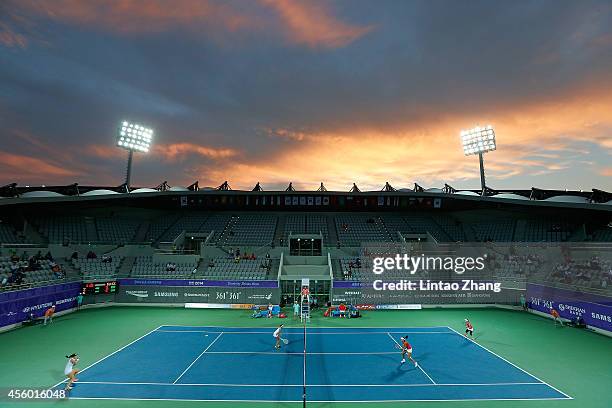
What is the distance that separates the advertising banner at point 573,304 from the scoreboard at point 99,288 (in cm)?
4276

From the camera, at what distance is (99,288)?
3431cm

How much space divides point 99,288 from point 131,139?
1964 centimetres

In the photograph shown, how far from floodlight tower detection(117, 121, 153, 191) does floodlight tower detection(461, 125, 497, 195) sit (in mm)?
43014

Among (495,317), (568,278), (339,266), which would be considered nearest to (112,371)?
(339,266)

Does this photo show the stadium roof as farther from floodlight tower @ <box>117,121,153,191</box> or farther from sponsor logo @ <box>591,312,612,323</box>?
sponsor logo @ <box>591,312,612,323</box>

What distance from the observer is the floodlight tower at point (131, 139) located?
4312 cm

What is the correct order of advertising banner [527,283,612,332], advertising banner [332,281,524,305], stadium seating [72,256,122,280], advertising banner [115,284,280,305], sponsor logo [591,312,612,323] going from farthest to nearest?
stadium seating [72,256,122,280] → advertising banner [332,281,524,305] → advertising banner [115,284,280,305] → advertising banner [527,283,612,332] → sponsor logo [591,312,612,323]

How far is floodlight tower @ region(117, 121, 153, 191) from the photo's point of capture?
43.1 m

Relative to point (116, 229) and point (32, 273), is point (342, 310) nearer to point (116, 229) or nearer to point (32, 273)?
point (32, 273)

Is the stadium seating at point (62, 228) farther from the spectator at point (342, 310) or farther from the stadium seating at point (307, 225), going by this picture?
the spectator at point (342, 310)

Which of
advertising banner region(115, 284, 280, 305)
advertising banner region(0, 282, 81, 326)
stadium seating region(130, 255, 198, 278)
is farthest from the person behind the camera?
stadium seating region(130, 255, 198, 278)

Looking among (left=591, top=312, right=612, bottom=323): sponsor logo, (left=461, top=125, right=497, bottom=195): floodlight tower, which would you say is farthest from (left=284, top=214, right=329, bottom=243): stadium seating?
(left=591, top=312, right=612, bottom=323): sponsor logo

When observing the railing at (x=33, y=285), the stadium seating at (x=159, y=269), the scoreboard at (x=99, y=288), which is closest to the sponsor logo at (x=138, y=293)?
the scoreboard at (x=99, y=288)

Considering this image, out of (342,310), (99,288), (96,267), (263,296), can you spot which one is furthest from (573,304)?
(96,267)
